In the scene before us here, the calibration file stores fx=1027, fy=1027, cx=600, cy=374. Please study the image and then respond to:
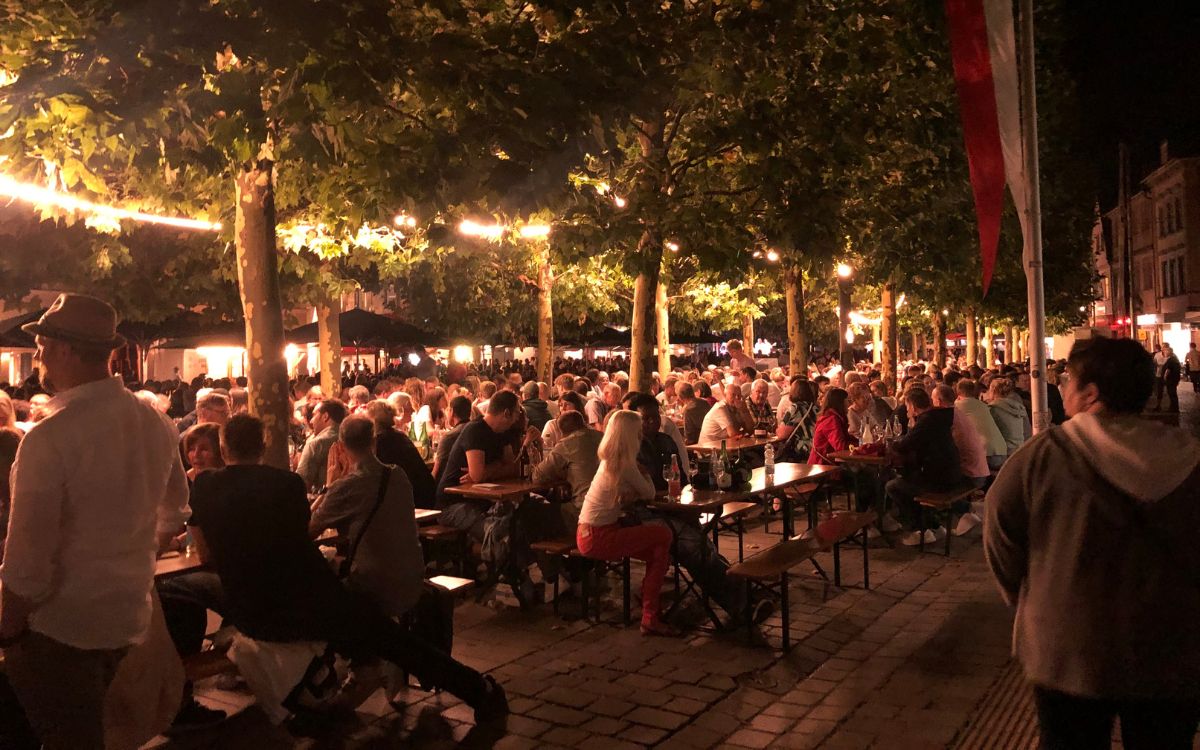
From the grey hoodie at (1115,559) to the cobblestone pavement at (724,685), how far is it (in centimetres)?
242

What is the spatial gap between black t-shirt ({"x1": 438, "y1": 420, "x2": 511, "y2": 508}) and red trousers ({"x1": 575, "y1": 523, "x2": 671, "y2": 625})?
1.72 metres

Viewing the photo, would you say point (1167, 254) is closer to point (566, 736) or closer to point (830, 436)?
point (830, 436)

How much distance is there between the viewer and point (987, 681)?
19.5 ft

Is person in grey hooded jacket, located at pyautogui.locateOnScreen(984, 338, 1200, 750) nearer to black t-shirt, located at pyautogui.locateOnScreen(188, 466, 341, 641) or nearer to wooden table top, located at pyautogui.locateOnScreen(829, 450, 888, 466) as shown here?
black t-shirt, located at pyautogui.locateOnScreen(188, 466, 341, 641)

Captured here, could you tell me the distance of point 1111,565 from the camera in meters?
2.79

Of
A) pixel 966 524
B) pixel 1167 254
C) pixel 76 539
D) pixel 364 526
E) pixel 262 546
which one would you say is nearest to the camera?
pixel 76 539

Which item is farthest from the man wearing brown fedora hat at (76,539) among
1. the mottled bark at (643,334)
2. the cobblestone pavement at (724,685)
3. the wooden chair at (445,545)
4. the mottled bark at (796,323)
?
the mottled bark at (796,323)

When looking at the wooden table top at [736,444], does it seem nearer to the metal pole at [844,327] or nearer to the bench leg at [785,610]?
the bench leg at [785,610]

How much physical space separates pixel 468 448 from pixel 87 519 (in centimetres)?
537

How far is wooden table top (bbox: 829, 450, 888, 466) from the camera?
10.3m

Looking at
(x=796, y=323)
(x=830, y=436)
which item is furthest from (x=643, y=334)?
(x=796, y=323)

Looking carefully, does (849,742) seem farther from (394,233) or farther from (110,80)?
(394,233)

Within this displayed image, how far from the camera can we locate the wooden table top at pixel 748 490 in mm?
7438

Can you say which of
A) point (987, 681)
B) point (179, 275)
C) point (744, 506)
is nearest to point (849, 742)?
point (987, 681)
